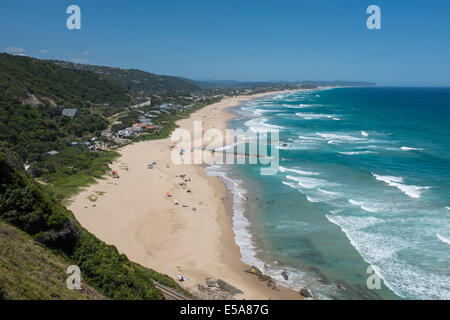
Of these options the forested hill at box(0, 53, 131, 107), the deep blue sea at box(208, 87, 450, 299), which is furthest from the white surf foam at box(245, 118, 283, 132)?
the forested hill at box(0, 53, 131, 107)

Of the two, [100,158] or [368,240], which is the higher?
[100,158]

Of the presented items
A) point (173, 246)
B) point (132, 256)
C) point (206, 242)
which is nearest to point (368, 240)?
point (206, 242)

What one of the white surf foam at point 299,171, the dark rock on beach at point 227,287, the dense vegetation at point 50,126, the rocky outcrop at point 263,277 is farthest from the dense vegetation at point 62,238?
the white surf foam at point 299,171

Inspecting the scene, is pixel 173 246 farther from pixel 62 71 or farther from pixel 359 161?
pixel 62 71

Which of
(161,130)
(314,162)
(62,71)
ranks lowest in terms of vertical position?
(314,162)
